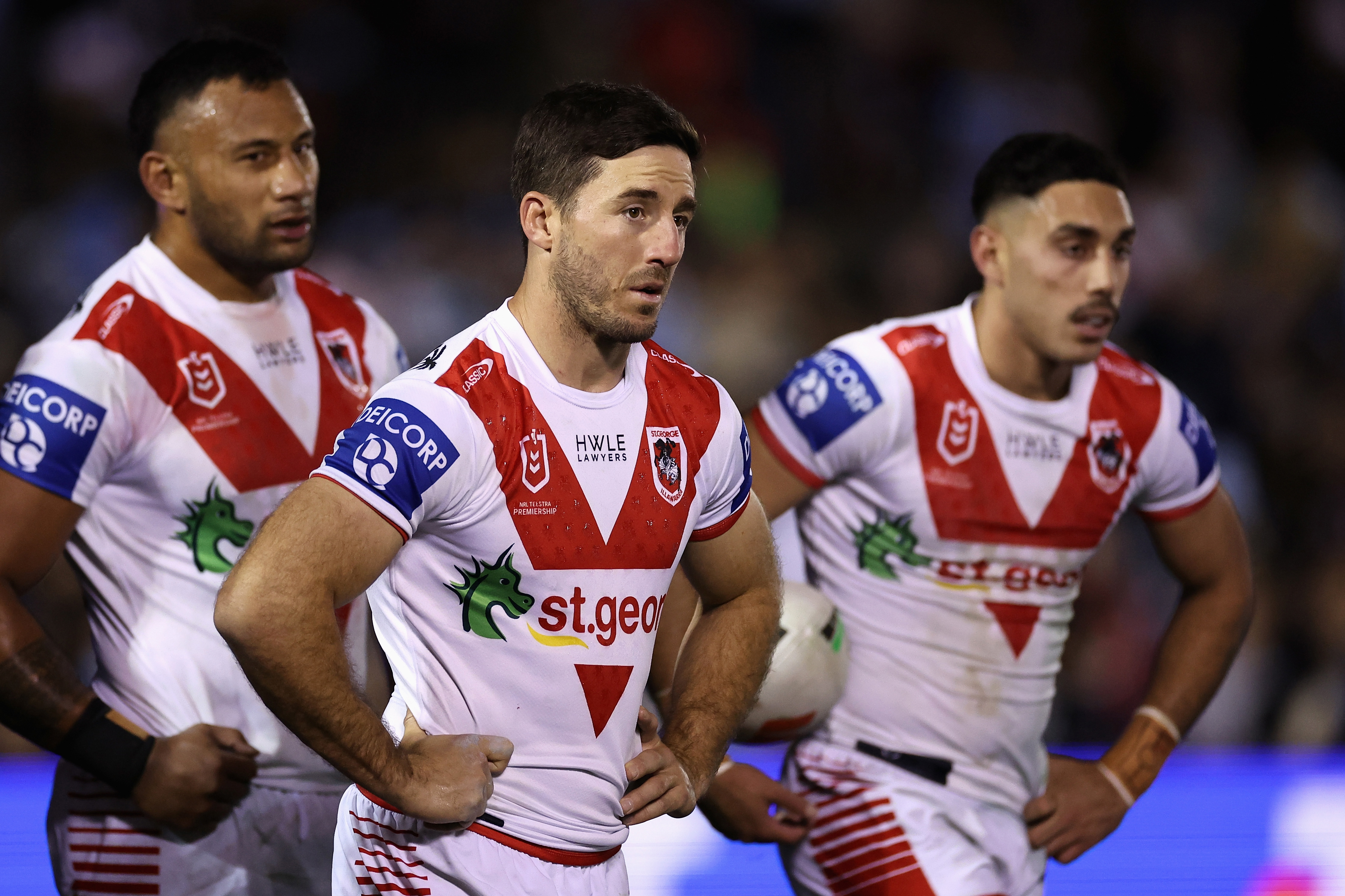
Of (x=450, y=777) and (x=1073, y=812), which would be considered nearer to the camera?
(x=450, y=777)

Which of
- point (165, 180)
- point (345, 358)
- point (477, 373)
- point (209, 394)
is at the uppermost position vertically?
point (165, 180)

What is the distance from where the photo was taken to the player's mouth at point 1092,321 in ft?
11.8

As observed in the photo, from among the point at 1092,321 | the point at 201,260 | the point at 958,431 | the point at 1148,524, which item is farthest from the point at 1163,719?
the point at 201,260

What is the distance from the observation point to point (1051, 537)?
143 inches

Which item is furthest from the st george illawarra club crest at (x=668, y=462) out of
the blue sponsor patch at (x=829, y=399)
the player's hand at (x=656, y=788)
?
the blue sponsor patch at (x=829, y=399)

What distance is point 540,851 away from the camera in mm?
2537

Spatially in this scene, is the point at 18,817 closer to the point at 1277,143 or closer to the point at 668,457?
the point at 668,457

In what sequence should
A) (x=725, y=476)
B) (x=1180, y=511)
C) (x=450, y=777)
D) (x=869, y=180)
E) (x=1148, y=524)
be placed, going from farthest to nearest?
(x=869, y=180), (x=1148, y=524), (x=1180, y=511), (x=725, y=476), (x=450, y=777)

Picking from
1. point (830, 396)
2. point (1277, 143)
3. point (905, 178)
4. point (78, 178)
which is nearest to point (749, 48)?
point (905, 178)

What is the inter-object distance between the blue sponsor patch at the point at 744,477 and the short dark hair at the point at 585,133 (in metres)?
0.54

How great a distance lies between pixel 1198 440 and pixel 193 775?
8.32ft

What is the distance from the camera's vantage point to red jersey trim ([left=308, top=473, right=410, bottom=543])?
230 cm

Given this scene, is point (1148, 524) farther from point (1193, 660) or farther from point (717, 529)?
point (717, 529)

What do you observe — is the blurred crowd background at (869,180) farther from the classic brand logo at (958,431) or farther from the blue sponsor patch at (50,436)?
the blue sponsor patch at (50,436)
